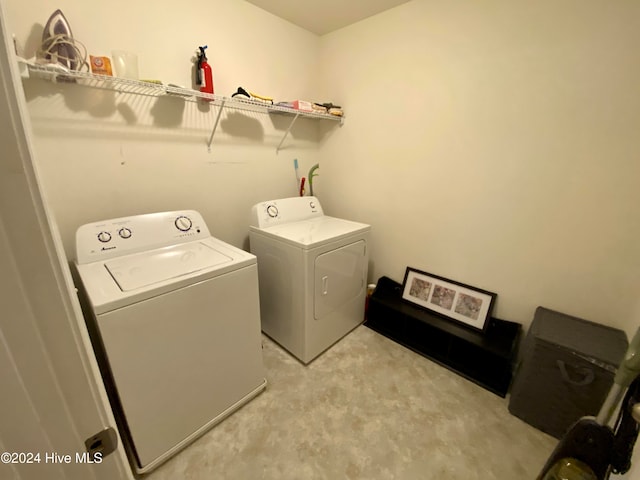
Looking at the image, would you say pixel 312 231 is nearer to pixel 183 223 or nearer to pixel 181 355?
pixel 183 223

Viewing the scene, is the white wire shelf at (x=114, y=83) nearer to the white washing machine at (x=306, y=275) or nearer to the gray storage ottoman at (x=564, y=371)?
the white washing machine at (x=306, y=275)

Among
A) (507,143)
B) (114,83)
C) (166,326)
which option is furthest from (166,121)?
(507,143)

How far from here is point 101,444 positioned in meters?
0.47

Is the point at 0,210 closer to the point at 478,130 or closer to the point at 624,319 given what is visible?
the point at 478,130

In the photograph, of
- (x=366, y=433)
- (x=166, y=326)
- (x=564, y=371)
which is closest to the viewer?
(x=166, y=326)

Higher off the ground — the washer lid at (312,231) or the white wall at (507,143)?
the white wall at (507,143)

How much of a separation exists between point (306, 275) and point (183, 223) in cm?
85

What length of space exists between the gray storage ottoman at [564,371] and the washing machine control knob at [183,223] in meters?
2.10

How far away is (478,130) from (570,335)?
1308mm

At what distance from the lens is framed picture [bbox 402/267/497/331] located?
6.21 ft

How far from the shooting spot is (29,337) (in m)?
0.36

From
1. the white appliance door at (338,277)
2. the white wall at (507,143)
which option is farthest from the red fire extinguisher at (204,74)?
the white appliance door at (338,277)

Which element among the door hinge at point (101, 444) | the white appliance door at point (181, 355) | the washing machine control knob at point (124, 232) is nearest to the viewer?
the door hinge at point (101, 444)

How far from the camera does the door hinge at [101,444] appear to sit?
46cm
